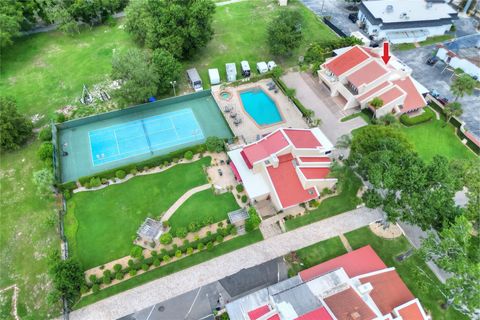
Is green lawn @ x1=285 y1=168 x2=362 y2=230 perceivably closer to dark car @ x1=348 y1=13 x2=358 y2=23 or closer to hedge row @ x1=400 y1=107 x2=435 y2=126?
hedge row @ x1=400 y1=107 x2=435 y2=126

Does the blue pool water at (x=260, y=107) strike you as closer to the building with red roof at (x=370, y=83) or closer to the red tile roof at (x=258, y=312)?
the building with red roof at (x=370, y=83)

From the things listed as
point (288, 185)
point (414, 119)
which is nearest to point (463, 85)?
point (414, 119)

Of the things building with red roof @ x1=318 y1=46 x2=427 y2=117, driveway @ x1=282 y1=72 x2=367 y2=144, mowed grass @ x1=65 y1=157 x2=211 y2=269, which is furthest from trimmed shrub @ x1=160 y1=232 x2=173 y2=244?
building with red roof @ x1=318 y1=46 x2=427 y2=117

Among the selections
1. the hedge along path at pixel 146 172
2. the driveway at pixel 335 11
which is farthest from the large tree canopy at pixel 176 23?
the driveway at pixel 335 11

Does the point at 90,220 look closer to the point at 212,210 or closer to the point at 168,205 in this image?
the point at 168,205

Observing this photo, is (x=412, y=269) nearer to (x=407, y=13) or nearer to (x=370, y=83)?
(x=370, y=83)

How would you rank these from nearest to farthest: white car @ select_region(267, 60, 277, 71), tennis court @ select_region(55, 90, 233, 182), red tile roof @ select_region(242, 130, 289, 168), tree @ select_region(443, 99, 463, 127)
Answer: red tile roof @ select_region(242, 130, 289, 168) → tennis court @ select_region(55, 90, 233, 182) → tree @ select_region(443, 99, 463, 127) → white car @ select_region(267, 60, 277, 71)

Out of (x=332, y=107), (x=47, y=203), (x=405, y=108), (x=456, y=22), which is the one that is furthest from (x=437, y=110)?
(x=47, y=203)
